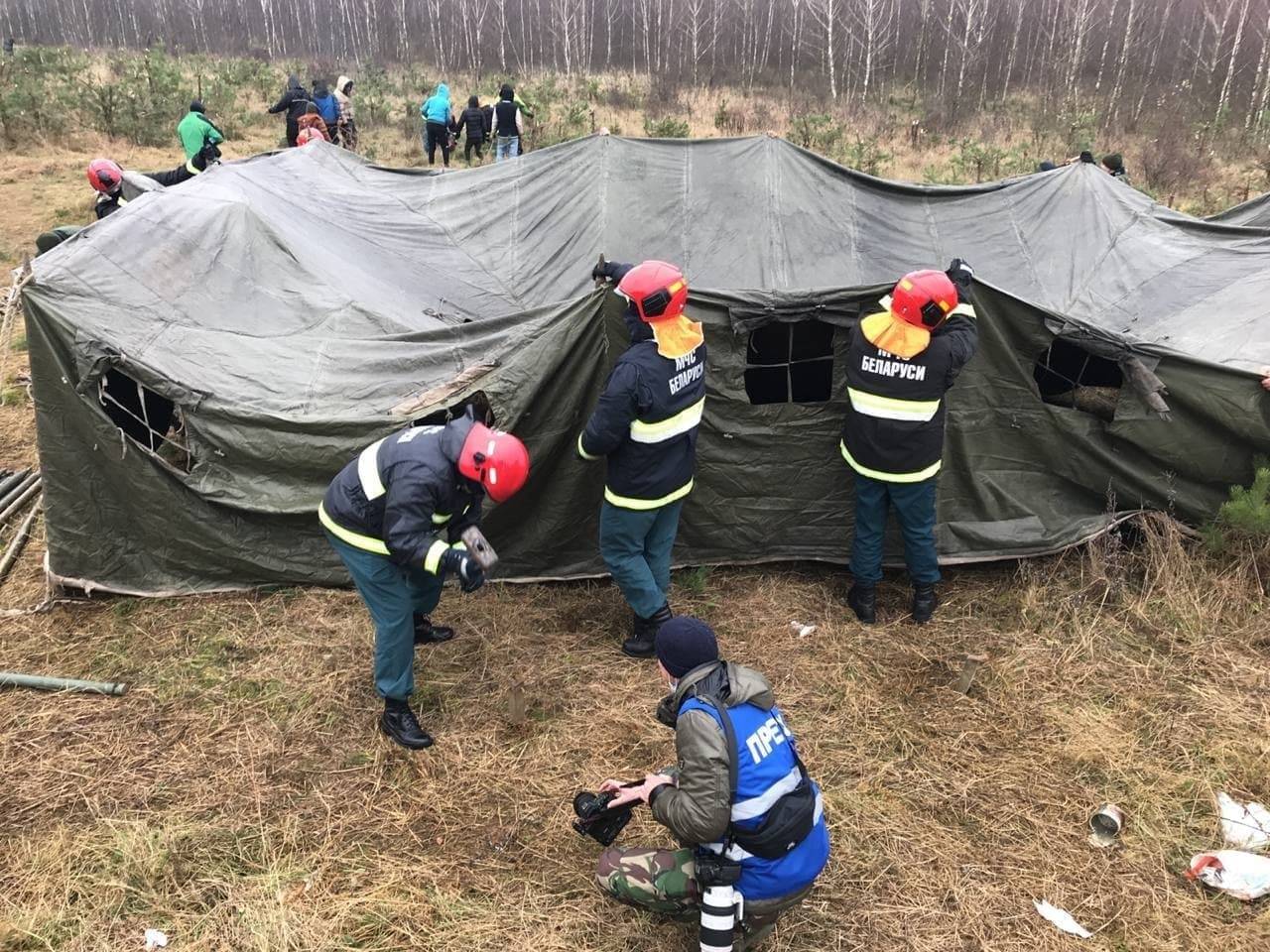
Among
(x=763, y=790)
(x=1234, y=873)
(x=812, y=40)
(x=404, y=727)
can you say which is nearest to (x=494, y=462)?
(x=404, y=727)

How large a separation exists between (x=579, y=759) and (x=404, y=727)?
33.4 inches

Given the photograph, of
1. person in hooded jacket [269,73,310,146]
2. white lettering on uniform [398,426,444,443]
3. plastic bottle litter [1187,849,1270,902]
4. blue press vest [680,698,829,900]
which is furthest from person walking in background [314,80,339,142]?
plastic bottle litter [1187,849,1270,902]

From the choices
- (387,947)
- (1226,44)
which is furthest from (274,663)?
(1226,44)

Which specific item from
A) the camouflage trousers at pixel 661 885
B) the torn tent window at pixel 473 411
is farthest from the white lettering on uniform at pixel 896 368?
the camouflage trousers at pixel 661 885

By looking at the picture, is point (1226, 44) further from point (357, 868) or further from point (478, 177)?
point (357, 868)

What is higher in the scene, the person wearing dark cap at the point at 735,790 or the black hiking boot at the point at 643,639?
the person wearing dark cap at the point at 735,790

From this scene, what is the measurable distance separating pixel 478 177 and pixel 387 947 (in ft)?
19.8

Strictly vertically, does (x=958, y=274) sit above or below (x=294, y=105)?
below

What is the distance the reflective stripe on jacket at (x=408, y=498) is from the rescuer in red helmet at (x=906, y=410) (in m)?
2.17

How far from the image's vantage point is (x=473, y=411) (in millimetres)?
4914

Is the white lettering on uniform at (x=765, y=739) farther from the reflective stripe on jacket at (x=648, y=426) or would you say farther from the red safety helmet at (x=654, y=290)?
the red safety helmet at (x=654, y=290)

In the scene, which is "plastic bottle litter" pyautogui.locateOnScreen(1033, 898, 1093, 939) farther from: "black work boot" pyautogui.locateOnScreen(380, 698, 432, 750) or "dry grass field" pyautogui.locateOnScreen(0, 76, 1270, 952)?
"black work boot" pyautogui.locateOnScreen(380, 698, 432, 750)

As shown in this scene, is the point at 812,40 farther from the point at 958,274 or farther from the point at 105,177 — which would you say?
the point at 958,274

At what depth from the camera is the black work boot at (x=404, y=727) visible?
4176mm
